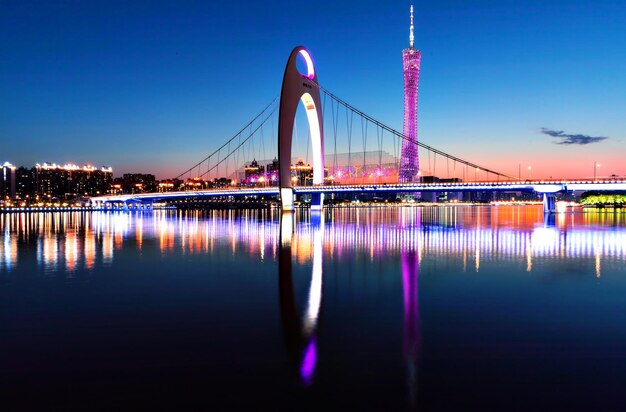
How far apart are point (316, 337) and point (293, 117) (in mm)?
57465

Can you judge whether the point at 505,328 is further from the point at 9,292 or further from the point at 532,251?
the point at 532,251

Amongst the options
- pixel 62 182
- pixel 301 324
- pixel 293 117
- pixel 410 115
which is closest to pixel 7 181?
pixel 62 182

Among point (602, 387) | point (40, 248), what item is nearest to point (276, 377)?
point (602, 387)

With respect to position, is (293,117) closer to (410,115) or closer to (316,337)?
(316,337)

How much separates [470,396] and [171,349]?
3.91m

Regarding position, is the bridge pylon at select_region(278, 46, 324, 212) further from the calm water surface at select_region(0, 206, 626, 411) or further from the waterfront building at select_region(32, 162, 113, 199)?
the waterfront building at select_region(32, 162, 113, 199)

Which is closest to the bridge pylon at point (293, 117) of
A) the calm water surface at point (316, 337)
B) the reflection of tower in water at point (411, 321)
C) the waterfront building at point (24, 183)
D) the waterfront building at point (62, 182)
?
the reflection of tower in water at point (411, 321)

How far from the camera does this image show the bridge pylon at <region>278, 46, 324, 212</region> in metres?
61.4

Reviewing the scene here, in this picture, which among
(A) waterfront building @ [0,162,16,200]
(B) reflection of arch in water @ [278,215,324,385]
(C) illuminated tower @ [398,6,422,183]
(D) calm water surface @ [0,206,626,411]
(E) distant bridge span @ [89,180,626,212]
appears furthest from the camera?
(A) waterfront building @ [0,162,16,200]

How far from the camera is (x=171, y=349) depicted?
7156mm

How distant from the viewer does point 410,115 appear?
460ft

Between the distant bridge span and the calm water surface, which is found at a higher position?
the distant bridge span

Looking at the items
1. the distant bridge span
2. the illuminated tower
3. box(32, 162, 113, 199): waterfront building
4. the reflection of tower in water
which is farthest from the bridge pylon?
box(32, 162, 113, 199): waterfront building

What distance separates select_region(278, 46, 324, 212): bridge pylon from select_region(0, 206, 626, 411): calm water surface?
46.0m
